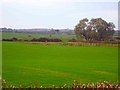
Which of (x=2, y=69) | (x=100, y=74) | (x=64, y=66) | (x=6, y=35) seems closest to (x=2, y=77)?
(x=2, y=69)

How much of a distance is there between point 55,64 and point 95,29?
0.74 meters

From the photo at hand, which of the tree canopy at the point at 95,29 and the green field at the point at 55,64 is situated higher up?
the tree canopy at the point at 95,29

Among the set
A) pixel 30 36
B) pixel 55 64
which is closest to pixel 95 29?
pixel 55 64

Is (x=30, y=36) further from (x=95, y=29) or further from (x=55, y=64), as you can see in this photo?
(x=95, y=29)

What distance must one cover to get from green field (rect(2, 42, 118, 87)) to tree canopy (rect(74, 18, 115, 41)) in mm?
173

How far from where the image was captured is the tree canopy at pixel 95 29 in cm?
393

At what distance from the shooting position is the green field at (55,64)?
392 centimetres

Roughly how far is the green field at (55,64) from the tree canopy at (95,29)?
173mm

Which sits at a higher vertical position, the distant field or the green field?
the distant field

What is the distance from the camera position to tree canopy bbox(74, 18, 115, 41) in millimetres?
3928

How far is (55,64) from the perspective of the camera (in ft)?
13.2

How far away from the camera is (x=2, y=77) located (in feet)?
12.8

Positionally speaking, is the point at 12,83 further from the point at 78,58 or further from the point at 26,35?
the point at 78,58

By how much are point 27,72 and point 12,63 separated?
0.81 ft
